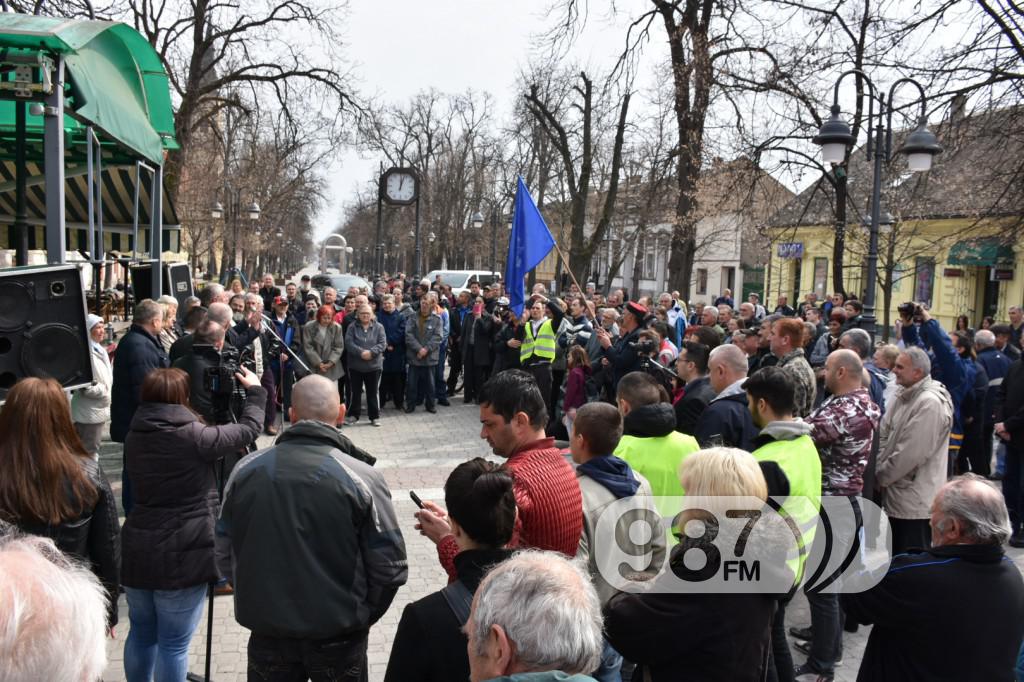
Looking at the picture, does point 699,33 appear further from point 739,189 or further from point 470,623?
point 470,623

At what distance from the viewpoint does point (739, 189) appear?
18094 mm

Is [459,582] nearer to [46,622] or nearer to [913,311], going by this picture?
[46,622]

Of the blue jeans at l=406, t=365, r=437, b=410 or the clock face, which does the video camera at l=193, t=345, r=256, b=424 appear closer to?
the blue jeans at l=406, t=365, r=437, b=410

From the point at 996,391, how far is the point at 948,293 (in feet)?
90.1

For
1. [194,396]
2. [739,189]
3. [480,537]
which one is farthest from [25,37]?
[739,189]

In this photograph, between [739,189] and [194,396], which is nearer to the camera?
[194,396]

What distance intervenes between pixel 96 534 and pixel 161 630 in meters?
0.75

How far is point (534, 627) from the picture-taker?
1.75m

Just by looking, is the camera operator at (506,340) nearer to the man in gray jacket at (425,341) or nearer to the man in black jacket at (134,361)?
the man in gray jacket at (425,341)

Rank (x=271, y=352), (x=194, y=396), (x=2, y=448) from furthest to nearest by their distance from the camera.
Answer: (x=271, y=352), (x=194, y=396), (x=2, y=448)

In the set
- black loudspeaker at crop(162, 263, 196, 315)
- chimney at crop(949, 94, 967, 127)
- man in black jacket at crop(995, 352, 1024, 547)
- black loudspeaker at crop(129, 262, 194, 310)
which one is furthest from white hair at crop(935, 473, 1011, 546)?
chimney at crop(949, 94, 967, 127)

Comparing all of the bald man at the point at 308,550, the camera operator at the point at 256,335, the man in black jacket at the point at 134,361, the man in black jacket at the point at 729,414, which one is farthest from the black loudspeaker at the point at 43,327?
the man in black jacket at the point at 729,414

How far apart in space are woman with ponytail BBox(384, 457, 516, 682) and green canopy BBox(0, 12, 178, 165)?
4.12 m

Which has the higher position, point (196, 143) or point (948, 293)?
point (196, 143)
